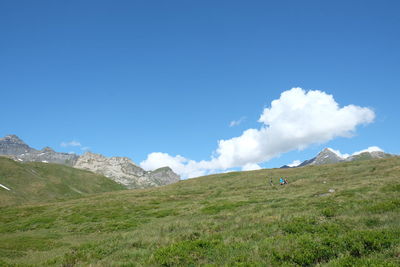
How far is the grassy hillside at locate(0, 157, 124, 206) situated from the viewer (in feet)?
329

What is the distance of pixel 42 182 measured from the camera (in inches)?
5064

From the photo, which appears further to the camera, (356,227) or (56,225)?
(56,225)

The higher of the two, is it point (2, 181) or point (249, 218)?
point (2, 181)

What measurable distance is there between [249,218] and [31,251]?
1469 centimetres

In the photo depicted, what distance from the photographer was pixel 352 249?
9.71 metres

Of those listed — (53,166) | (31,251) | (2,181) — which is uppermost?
(53,166)

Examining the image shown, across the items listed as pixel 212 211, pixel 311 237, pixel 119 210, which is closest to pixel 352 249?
pixel 311 237

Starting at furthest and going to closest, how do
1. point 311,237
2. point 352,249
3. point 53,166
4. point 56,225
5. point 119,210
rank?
point 53,166 < point 119,210 < point 56,225 < point 311,237 < point 352,249

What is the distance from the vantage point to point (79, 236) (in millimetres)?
23984

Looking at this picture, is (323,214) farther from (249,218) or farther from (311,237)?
(311,237)

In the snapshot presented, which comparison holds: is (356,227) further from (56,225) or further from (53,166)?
(53,166)

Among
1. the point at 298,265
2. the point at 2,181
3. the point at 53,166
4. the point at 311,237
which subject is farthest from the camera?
the point at 53,166

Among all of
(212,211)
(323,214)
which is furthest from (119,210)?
(323,214)

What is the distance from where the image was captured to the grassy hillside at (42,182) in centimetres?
10014
